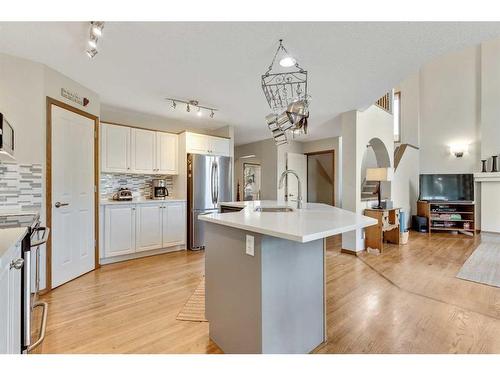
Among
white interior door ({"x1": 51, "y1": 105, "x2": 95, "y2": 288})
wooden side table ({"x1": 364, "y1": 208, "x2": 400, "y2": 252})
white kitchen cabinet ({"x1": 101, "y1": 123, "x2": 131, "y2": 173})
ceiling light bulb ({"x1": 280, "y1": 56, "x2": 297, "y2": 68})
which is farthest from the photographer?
wooden side table ({"x1": 364, "y1": 208, "x2": 400, "y2": 252})

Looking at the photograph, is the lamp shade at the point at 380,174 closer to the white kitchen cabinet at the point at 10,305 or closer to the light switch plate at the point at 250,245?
the light switch plate at the point at 250,245

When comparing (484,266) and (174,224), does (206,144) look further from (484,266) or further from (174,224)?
(484,266)

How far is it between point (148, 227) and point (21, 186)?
5.50 feet

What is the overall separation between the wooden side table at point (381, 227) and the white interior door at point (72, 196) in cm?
406

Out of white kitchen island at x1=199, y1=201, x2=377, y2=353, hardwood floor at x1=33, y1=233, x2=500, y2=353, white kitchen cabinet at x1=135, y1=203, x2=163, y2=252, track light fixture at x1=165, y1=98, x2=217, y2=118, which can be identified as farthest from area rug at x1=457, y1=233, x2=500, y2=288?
white kitchen cabinet at x1=135, y1=203, x2=163, y2=252

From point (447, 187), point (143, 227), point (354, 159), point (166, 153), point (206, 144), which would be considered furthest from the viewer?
point (447, 187)

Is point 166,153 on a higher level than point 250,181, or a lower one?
higher

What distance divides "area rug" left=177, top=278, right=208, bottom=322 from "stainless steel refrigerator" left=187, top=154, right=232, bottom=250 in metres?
1.76

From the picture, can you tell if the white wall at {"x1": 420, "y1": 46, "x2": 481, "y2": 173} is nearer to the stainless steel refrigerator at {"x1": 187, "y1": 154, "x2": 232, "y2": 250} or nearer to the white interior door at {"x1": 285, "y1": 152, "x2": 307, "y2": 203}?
the white interior door at {"x1": 285, "y1": 152, "x2": 307, "y2": 203}

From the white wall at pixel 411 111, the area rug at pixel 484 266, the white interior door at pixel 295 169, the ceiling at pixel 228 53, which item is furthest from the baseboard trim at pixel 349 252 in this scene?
the white wall at pixel 411 111

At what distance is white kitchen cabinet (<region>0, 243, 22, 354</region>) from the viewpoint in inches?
40.3

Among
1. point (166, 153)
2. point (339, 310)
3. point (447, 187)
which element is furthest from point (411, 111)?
point (339, 310)

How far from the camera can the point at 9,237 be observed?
1242 millimetres
